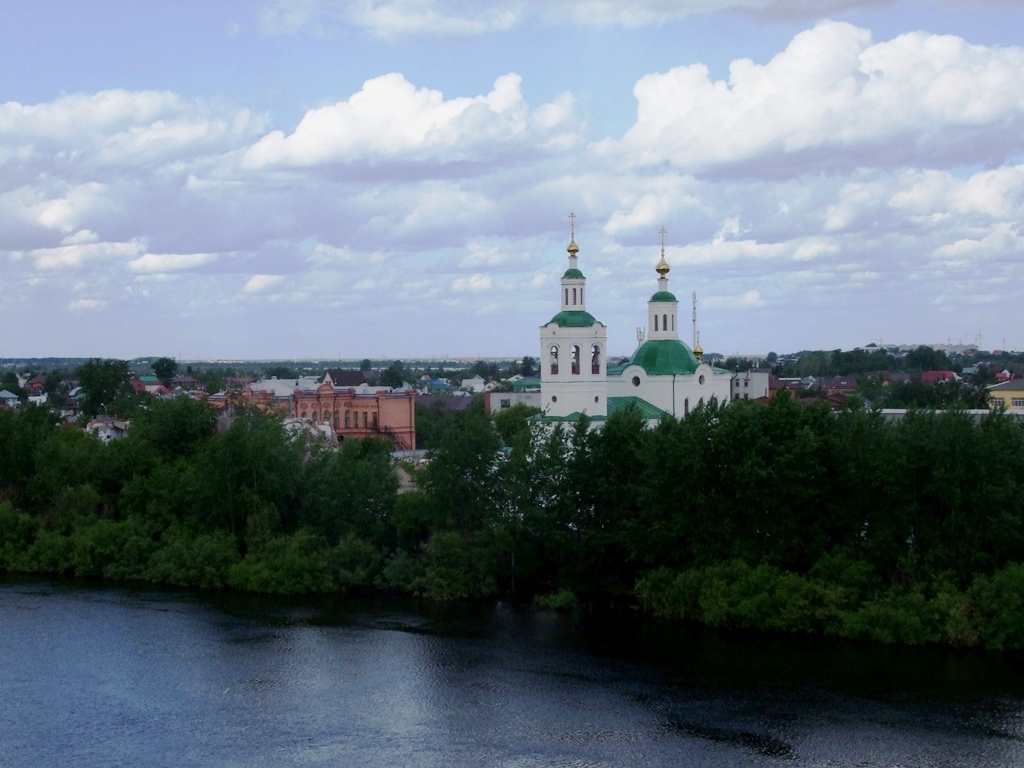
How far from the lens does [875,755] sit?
15.6 m

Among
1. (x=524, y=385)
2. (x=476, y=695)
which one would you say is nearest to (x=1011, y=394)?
(x=524, y=385)

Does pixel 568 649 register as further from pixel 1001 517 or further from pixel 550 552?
pixel 1001 517

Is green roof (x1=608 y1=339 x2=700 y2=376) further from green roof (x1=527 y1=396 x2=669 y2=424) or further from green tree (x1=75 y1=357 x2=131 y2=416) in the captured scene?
green tree (x1=75 y1=357 x2=131 y2=416)

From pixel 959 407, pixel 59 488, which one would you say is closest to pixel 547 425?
pixel 959 407

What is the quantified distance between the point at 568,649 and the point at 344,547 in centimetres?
712

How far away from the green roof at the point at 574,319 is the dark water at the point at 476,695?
9966 mm

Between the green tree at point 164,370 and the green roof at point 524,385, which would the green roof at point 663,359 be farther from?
the green tree at point 164,370

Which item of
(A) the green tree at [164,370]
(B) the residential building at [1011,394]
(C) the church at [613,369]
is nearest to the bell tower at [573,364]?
(C) the church at [613,369]

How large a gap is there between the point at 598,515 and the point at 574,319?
8153mm

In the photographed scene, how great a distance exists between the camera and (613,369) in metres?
35.5

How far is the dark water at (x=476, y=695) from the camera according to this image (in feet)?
52.5

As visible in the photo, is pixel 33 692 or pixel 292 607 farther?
pixel 292 607

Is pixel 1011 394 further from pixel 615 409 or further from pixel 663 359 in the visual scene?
pixel 615 409

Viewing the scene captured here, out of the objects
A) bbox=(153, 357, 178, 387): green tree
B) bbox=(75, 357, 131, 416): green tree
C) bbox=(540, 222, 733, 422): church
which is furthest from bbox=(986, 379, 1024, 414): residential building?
bbox=(153, 357, 178, 387): green tree
